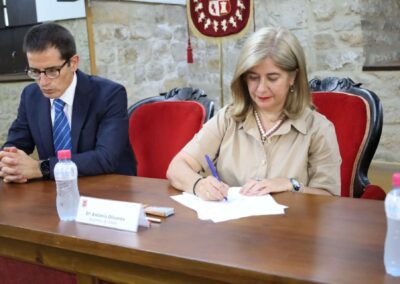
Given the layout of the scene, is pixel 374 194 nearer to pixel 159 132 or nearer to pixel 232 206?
pixel 232 206

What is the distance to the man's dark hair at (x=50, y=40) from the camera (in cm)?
183

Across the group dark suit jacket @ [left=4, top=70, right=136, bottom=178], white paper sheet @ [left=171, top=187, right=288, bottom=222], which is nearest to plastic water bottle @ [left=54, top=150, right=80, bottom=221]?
white paper sheet @ [left=171, top=187, right=288, bottom=222]

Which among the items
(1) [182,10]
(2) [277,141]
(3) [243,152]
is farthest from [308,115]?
(1) [182,10]

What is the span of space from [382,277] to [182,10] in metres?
3.70

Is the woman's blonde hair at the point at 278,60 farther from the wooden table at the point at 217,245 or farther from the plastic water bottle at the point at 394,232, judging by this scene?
the plastic water bottle at the point at 394,232

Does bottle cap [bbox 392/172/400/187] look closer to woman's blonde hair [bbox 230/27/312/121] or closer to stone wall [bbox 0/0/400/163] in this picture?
woman's blonde hair [bbox 230/27/312/121]

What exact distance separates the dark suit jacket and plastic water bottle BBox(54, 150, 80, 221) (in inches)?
16.7

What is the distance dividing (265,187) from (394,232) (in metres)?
0.58

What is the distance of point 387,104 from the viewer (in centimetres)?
341

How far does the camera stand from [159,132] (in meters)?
2.33

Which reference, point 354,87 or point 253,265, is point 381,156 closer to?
point 354,87

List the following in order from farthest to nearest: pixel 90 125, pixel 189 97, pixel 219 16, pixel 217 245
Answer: pixel 219 16
pixel 189 97
pixel 90 125
pixel 217 245

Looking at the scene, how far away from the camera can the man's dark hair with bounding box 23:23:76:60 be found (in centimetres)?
183

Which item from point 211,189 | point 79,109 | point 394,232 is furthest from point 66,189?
point 394,232
